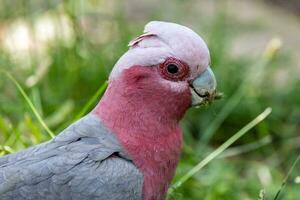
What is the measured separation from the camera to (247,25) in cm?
518

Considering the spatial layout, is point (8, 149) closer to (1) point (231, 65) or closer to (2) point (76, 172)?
(2) point (76, 172)

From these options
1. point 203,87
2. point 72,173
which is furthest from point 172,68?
point 72,173

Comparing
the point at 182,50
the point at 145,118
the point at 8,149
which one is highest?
the point at 182,50

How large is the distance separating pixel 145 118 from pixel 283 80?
207 centimetres

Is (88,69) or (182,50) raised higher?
(182,50)

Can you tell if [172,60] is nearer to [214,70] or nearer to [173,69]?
[173,69]

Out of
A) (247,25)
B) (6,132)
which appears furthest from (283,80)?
(6,132)

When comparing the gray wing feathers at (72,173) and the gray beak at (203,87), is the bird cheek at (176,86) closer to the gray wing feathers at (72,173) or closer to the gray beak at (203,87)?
the gray beak at (203,87)

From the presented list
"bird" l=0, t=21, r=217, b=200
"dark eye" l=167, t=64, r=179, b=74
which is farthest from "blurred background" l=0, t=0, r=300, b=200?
"dark eye" l=167, t=64, r=179, b=74

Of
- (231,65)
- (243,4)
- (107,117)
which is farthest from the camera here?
(243,4)

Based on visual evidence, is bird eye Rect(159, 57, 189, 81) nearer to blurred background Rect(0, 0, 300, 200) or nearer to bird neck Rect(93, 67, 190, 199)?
bird neck Rect(93, 67, 190, 199)

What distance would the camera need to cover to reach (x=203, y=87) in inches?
100

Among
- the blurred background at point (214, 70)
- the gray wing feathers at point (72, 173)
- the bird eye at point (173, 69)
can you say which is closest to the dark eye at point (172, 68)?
the bird eye at point (173, 69)

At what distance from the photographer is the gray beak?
2541 millimetres
